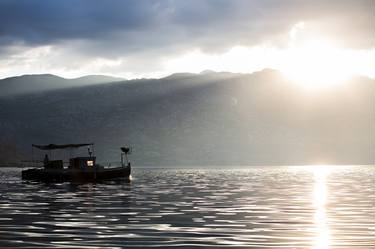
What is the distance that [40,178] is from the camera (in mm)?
130875

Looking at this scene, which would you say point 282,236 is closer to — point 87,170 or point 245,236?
point 245,236

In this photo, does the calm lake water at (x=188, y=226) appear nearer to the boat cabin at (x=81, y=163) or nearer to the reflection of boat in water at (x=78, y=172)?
the reflection of boat in water at (x=78, y=172)

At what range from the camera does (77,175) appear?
126m

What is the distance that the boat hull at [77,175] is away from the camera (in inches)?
4975

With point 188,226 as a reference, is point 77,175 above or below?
above

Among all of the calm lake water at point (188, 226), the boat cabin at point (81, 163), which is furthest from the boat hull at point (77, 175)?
the calm lake water at point (188, 226)

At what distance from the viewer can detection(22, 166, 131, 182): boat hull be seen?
126375 mm

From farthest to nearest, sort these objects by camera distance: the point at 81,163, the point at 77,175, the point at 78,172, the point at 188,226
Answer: the point at 81,163 < the point at 78,172 < the point at 77,175 < the point at 188,226

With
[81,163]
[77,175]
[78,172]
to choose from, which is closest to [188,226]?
[77,175]

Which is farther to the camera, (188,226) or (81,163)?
(81,163)

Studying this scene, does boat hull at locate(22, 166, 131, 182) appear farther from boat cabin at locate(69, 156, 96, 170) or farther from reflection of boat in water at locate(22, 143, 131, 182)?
boat cabin at locate(69, 156, 96, 170)

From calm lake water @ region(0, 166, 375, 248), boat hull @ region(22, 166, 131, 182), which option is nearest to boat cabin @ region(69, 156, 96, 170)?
boat hull @ region(22, 166, 131, 182)

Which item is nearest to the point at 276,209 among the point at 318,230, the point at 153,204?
the point at 153,204

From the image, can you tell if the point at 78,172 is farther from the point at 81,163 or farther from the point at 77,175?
the point at 81,163
